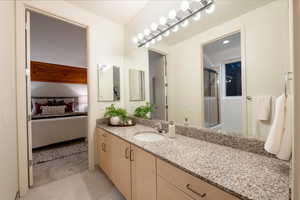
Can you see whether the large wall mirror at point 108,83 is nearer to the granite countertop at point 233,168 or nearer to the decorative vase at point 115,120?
the decorative vase at point 115,120

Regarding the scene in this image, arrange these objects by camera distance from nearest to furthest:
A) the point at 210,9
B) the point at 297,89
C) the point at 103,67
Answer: the point at 297,89
the point at 210,9
the point at 103,67

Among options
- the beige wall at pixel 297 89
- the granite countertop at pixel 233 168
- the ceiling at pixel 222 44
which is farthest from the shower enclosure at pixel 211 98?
the beige wall at pixel 297 89

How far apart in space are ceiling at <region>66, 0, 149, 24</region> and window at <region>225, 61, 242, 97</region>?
5.35 feet

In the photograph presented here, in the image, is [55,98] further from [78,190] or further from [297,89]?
[297,89]

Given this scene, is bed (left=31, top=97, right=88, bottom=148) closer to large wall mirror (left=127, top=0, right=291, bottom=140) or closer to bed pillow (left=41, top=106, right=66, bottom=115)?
bed pillow (left=41, top=106, right=66, bottom=115)

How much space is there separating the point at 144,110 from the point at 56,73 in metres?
4.62

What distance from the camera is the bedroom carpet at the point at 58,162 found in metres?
1.89

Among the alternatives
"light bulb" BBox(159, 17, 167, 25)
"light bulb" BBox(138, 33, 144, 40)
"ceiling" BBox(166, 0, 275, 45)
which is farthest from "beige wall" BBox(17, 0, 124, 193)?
"ceiling" BBox(166, 0, 275, 45)

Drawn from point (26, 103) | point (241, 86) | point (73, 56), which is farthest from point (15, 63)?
point (73, 56)

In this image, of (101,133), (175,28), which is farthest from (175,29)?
(101,133)

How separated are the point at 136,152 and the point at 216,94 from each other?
930 mm

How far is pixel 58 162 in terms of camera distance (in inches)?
90.6

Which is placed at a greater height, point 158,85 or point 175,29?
point 175,29

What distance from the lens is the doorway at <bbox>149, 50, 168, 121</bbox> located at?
179cm
